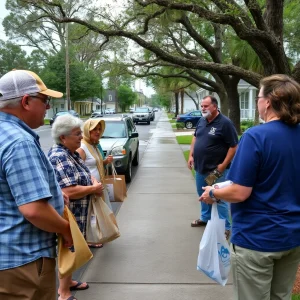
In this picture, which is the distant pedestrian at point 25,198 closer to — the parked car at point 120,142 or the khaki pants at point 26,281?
the khaki pants at point 26,281

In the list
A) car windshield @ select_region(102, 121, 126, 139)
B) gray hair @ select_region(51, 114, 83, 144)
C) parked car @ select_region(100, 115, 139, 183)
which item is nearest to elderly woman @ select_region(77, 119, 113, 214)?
gray hair @ select_region(51, 114, 83, 144)

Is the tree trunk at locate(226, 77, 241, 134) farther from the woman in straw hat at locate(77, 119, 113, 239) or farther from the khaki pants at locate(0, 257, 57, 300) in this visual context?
the khaki pants at locate(0, 257, 57, 300)

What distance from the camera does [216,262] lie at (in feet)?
9.07

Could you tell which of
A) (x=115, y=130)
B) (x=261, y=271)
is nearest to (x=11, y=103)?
(x=261, y=271)

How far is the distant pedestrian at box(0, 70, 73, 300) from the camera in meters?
1.74

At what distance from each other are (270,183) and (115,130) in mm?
8032

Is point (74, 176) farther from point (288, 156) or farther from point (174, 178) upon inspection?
point (174, 178)

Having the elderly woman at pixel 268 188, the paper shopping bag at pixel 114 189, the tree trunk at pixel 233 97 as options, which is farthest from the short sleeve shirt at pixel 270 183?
the tree trunk at pixel 233 97

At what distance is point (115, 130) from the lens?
9.97m

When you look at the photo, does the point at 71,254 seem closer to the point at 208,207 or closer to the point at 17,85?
the point at 17,85

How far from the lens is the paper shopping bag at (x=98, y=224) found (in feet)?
11.6

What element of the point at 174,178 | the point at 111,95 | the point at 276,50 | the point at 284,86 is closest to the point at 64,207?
the point at 284,86

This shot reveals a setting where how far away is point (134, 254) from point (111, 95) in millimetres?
102291

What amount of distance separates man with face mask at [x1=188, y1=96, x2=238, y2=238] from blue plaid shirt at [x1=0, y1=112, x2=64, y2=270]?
316cm
